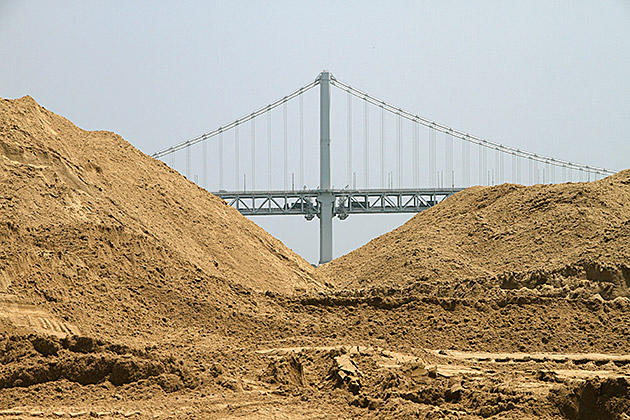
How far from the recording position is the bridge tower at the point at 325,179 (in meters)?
39.3

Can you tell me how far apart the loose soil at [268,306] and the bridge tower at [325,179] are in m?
13.7

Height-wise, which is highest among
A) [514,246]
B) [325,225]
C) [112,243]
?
[325,225]

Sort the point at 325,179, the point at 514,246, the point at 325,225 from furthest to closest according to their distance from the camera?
the point at 325,179, the point at 325,225, the point at 514,246

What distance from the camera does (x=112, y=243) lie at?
14414mm

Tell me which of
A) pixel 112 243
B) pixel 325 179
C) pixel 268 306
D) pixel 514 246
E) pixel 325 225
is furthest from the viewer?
pixel 325 179

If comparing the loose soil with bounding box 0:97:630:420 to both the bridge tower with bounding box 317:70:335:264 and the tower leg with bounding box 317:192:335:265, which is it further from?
the bridge tower with bounding box 317:70:335:264

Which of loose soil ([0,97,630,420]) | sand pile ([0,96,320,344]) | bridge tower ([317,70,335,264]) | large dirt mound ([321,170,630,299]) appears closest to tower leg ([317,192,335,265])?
bridge tower ([317,70,335,264])

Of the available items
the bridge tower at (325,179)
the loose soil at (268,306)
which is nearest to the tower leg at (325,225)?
the bridge tower at (325,179)

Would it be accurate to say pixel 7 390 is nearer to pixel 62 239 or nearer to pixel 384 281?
pixel 62 239

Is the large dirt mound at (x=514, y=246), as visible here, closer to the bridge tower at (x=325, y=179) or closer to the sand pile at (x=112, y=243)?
the sand pile at (x=112, y=243)

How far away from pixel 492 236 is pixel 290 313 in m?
9.56

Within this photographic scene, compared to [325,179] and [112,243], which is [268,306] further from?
[325,179]

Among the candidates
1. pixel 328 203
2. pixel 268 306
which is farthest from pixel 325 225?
pixel 268 306

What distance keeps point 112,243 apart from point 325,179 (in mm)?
29087
